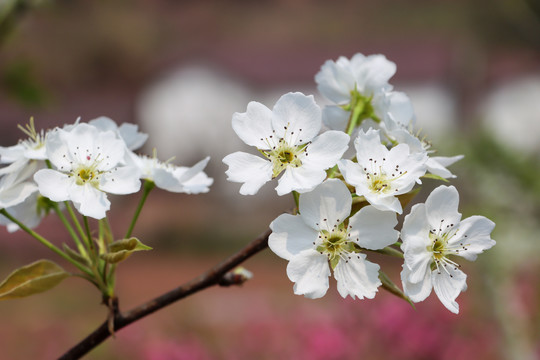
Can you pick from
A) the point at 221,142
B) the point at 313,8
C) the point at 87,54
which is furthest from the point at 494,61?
the point at 87,54

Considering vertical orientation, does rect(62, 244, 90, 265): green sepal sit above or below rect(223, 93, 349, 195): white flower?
below

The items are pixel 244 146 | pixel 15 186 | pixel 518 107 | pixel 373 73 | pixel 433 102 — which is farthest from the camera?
pixel 244 146

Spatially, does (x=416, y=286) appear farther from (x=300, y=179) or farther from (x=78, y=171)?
(x=78, y=171)

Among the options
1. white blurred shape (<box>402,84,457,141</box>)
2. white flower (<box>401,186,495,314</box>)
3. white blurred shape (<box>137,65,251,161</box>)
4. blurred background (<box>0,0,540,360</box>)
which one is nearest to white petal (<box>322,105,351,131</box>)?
white flower (<box>401,186,495,314</box>)

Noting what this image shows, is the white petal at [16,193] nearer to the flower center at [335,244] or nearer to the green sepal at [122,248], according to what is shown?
the green sepal at [122,248]

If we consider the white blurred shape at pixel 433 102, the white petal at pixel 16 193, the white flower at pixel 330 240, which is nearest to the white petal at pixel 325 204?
the white flower at pixel 330 240

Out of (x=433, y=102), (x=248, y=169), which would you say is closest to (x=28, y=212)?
(x=248, y=169)

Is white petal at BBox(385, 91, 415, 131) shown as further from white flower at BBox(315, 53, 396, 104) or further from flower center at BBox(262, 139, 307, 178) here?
flower center at BBox(262, 139, 307, 178)

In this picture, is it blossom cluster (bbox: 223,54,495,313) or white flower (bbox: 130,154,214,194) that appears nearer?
blossom cluster (bbox: 223,54,495,313)
